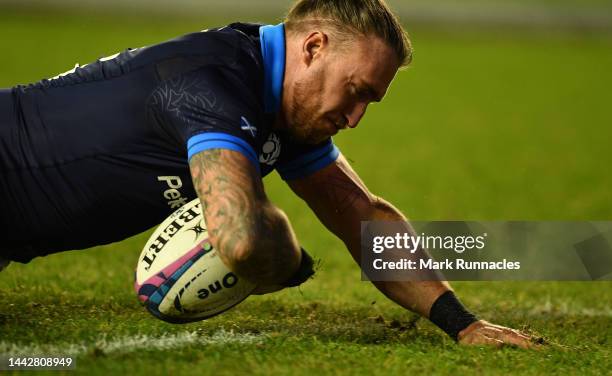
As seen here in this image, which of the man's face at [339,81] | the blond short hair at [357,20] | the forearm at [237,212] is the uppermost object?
the blond short hair at [357,20]

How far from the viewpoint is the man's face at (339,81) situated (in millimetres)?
4762

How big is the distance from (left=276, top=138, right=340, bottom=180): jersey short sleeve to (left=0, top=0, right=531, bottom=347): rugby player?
0.85 feet

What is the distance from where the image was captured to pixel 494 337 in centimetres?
518

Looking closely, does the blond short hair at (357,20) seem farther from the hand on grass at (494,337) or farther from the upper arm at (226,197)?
the hand on grass at (494,337)

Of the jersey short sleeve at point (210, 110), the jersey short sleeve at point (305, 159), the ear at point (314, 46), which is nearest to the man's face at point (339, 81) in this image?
the ear at point (314, 46)

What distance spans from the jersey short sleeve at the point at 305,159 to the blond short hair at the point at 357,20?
2.28 feet

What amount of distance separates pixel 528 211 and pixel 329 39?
5.47 m

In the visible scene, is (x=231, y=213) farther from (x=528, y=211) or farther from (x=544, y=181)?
(x=544, y=181)

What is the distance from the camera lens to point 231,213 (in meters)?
4.27

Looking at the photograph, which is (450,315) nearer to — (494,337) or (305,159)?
(494,337)

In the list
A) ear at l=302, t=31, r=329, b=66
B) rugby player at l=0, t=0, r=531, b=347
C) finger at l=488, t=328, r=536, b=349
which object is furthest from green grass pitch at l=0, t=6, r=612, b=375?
ear at l=302, t=31, r=329, b=66

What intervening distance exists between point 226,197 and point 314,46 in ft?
3.05

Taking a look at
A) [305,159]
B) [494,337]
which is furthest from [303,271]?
[494,337]

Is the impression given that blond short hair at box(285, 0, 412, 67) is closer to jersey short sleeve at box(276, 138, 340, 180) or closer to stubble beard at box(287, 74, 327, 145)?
stubble beard at box(287, 74, 327, 145)
